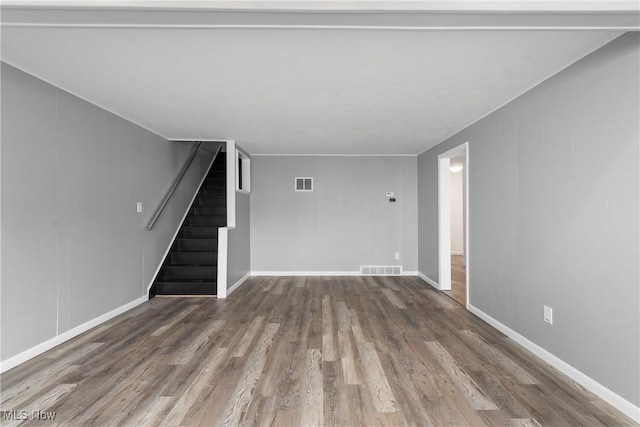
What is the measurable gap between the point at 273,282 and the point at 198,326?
7.43 ft

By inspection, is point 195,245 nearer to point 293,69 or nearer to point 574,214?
point 293,69

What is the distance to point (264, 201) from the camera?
6.18 metres

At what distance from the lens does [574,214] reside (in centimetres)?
229

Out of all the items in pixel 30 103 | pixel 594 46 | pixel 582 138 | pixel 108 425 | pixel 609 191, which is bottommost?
pixel 108 425

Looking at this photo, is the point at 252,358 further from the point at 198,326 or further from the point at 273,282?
the point at 273,282

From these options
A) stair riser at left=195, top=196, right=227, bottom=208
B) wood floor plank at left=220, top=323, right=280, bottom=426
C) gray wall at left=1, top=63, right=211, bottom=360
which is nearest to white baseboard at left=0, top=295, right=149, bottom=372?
gray wall at left=1, top=63, right=211, bottom=360

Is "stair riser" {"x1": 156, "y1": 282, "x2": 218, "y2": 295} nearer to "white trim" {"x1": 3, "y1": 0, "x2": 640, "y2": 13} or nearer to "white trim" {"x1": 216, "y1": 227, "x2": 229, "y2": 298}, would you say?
"white trim" {"x1": 216, "y1": 227, "x2": 229, "y2": 298}

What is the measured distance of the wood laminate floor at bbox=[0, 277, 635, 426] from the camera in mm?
1863

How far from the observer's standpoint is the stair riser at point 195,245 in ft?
16.9

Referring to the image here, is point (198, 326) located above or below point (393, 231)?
below

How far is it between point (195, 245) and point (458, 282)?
4.46 metres

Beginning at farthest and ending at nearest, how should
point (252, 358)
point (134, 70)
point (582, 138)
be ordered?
1. point (252, 358)
2. point (134, 70)
3. point (582, 138)

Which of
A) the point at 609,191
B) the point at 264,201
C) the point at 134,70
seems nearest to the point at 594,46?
the point at 609,191

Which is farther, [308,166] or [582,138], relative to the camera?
[308,166]
